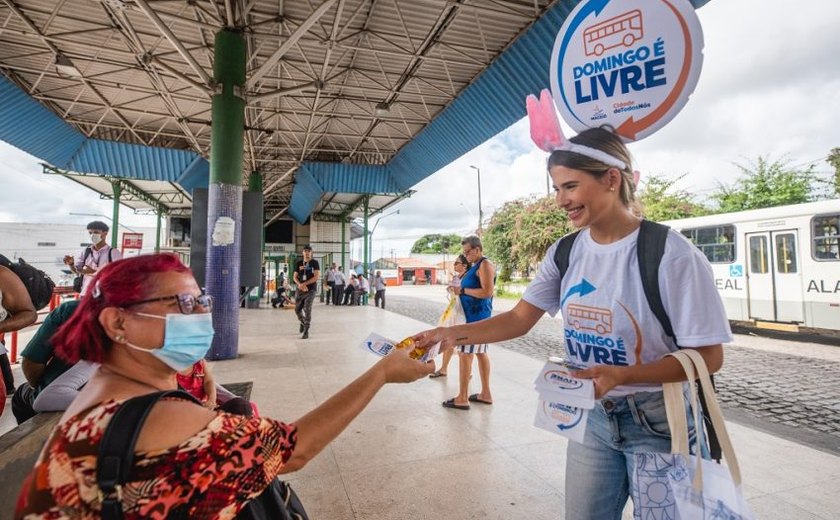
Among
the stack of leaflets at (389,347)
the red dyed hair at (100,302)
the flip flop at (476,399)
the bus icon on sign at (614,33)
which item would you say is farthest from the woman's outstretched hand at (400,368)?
the flip flop at (476,399)

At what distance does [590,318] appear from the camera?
1399 millimetres

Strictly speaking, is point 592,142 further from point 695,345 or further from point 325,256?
point 325,256

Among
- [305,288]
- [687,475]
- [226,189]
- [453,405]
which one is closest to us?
[687,475]

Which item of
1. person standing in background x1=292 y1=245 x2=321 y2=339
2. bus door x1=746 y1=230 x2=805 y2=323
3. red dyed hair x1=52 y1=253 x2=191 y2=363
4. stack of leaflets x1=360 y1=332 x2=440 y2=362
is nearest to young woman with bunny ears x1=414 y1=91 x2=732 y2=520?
stack of leaflets x1=360 y1=332 x2=440 y2=362

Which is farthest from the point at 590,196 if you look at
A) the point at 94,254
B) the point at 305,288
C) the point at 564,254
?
the point at 305,288

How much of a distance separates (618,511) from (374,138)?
13.5 meters

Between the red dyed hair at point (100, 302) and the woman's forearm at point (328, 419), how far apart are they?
23.1 inches

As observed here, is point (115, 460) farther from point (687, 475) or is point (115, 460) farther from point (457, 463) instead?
point (457, 463)

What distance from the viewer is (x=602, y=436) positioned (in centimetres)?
141

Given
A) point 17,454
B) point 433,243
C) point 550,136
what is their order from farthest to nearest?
1. point 433,243
2. point 17,454
3. point 550,136

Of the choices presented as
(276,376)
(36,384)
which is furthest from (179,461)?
(276,376)

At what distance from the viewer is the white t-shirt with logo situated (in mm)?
1185

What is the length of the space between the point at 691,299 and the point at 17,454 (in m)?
2.58

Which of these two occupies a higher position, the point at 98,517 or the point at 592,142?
the point at 592,142
